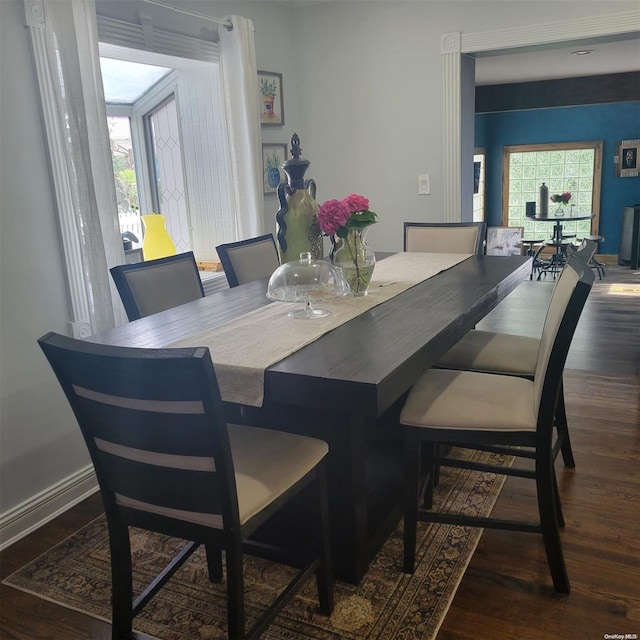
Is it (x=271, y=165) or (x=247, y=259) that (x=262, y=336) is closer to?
(x=247, y=259)

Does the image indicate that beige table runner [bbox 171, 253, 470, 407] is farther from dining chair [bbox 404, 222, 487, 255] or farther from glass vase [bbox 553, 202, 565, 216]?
glass vase [bbox 553, 202, 565, 216]

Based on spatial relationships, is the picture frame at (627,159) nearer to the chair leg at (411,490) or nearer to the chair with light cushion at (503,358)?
the chair with light cushion at (503,358)

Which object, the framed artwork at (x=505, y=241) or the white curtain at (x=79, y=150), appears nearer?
the white curtain at (x=79, y=150)

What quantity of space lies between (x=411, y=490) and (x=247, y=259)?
1.52m

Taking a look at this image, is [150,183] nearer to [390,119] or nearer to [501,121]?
[390,119]

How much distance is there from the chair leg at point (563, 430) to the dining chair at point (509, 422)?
1.67ft

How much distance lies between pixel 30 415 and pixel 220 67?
7.47ft

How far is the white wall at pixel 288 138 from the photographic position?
2.33 m

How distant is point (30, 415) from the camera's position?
242cm

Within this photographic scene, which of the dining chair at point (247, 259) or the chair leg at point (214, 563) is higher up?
the dining chair at point (247, 259)

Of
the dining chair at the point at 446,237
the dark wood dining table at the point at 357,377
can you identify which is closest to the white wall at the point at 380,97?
the dining chair at the point at 446,237

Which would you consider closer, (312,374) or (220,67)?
(312,374)

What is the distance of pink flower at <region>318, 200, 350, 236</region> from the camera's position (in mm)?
2182

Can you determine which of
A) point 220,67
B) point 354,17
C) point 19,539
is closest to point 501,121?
point 354,17
